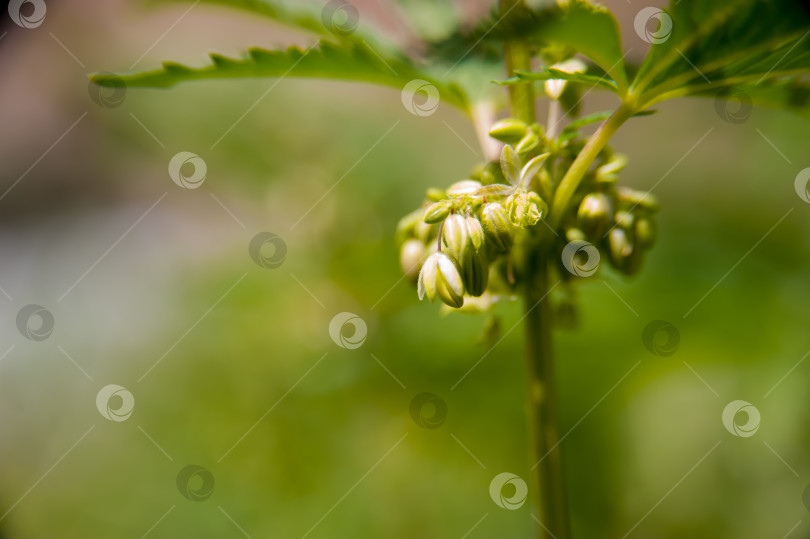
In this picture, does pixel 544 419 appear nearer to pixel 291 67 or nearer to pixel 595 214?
pixel 595 214

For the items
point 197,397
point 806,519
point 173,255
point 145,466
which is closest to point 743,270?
point 806,519

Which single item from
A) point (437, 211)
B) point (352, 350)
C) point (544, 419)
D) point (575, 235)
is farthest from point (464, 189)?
point (352, 350)

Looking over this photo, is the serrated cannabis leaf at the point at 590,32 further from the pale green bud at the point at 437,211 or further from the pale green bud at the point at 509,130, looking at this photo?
the pale green bud at the point at 437,211

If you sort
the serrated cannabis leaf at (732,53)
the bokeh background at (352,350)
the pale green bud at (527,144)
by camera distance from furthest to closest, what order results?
the bokeh background at (352,350)
the pale green bud at (527,144)
the serrated cannabis leaf at (732,53)

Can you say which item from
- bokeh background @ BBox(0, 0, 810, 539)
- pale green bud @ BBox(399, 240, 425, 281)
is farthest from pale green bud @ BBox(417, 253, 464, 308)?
bokeh background @ BBox(0, 0, 810, 539)

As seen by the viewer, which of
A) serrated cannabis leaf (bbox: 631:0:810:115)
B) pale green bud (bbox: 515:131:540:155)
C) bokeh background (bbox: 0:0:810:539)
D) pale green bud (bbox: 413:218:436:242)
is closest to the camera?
serrated cannabis leaf (bbox: 631:0:810:115)

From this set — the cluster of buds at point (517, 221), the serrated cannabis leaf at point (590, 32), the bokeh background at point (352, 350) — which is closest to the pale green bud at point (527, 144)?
the cluster of buds at point (517, 221)

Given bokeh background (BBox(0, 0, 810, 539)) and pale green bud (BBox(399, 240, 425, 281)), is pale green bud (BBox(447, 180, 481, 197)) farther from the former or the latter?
bokeh background (BBox(0, 0, 810, 539))
